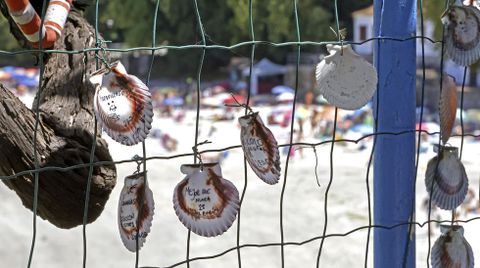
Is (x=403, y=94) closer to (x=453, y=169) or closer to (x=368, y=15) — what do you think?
(x=453, y=169)

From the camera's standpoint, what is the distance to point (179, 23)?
92.8 ft

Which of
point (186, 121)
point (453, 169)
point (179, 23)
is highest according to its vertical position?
point (179, 23)

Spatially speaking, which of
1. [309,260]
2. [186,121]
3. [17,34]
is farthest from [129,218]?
[186,121]

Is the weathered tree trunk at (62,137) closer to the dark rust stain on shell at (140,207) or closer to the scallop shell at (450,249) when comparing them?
the dark rust stain on shell at (140,207)

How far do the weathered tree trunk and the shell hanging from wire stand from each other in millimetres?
701

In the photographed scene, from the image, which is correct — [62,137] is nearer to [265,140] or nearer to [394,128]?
[265,140]

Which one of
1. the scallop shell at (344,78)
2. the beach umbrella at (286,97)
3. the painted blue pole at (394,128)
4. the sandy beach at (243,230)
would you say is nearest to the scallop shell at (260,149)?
the scallop shell at (344,78)

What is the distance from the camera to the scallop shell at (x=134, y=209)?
1.44 meters

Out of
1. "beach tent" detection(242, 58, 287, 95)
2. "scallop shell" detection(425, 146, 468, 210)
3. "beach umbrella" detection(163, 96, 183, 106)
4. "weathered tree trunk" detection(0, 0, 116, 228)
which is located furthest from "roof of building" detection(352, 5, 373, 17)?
"weathered tree trunk" detection(0, 0, 116, 228)

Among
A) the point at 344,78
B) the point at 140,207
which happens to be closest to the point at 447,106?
the point at 344,78

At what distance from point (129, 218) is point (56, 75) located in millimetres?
428

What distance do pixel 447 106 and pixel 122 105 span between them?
695 millimetres

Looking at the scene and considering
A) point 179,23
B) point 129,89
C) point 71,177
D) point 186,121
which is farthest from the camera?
point 179,23

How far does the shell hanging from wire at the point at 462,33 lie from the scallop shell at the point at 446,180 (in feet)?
0.61
